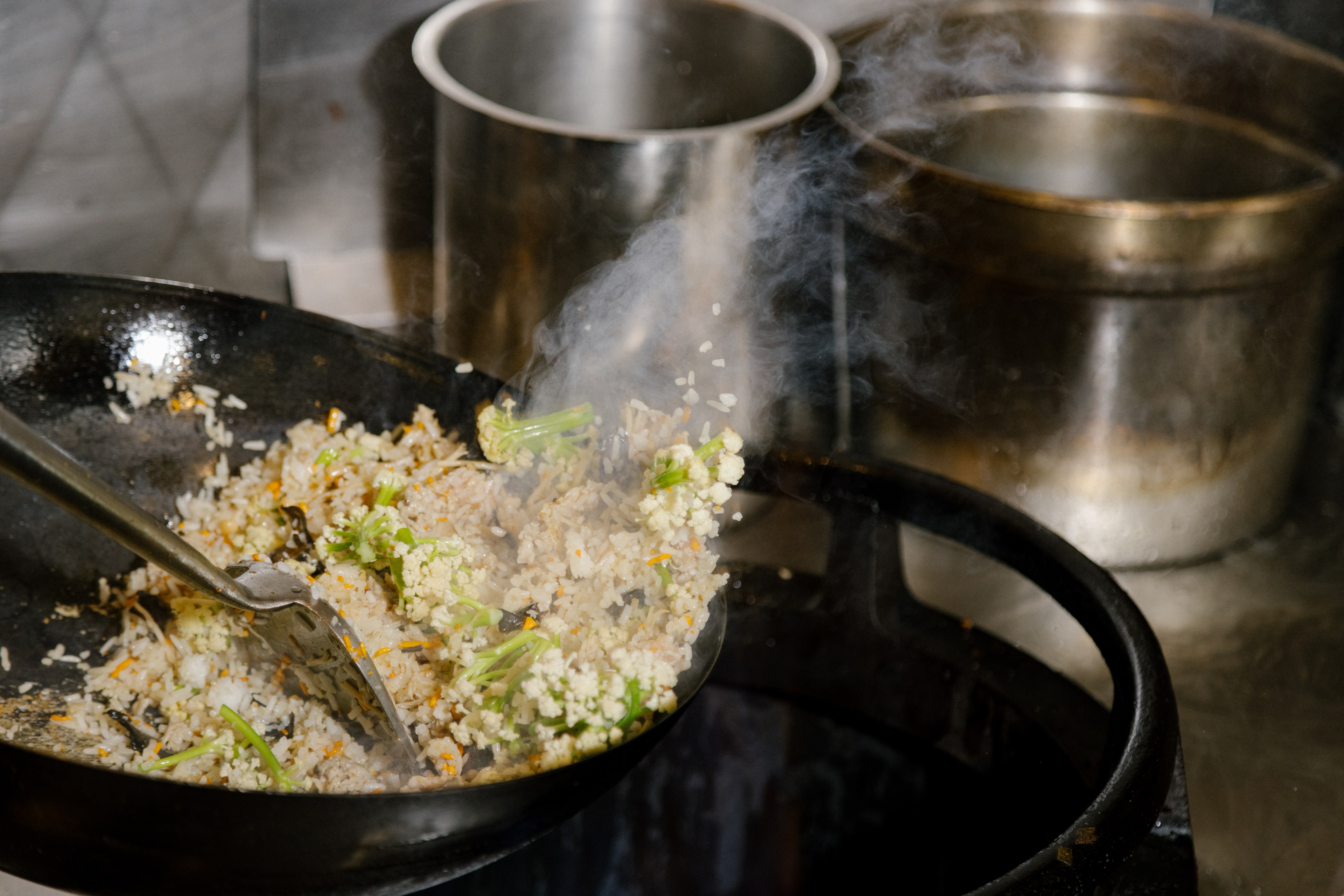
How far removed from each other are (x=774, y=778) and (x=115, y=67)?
5.38ft

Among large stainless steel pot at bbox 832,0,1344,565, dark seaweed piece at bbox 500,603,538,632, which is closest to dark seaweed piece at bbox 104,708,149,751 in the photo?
dark seaweed piece at bbox 500,603,538,632

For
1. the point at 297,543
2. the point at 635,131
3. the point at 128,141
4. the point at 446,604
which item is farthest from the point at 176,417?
the point at 635,131

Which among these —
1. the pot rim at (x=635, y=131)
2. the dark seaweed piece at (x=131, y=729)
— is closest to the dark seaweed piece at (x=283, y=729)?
the dark seaweed piece at (x=131, y=729)

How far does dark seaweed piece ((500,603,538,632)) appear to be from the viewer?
1250 millimetres

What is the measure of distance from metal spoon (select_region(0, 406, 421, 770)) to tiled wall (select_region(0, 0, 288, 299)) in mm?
1055

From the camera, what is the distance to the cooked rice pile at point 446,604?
112 centimetres

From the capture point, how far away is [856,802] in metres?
1.79

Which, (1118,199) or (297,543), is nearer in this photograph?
(297,543)

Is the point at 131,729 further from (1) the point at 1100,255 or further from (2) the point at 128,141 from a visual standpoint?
(1) the point at 1100,255

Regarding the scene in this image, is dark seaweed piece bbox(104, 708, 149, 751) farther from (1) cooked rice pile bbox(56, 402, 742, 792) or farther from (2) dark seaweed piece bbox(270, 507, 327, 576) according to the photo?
(2) dark seaweed piece bbox(270, 507, 327, 576)

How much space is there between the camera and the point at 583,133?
5.06 feet

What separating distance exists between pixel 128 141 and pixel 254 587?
1187mm

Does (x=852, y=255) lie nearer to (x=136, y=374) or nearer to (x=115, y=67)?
(x=136, y=374)

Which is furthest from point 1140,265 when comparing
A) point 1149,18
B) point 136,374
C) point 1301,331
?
point 136,374
